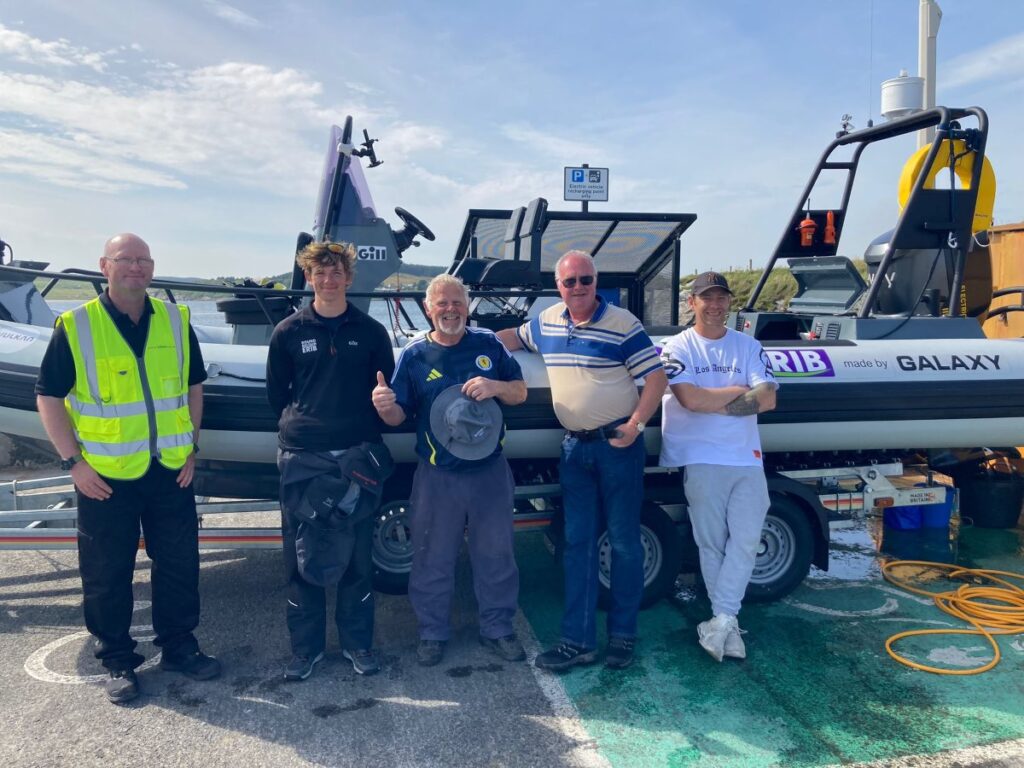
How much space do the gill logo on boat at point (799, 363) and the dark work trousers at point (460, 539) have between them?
5.39ft

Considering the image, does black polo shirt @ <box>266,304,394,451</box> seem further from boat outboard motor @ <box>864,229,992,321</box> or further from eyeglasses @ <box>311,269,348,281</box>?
boat outboard motor @ <box>864,229,992,321</box>

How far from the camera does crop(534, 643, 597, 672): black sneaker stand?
10.9 feet

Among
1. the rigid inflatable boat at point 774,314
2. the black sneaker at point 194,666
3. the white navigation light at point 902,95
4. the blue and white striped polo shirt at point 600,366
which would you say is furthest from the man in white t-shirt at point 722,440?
the white navigation light at point 902,95

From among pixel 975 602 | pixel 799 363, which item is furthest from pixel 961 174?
pixel 975 602

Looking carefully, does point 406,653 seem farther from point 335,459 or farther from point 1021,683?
point 1021,683

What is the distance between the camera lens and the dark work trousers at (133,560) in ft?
10.2

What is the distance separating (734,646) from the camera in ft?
11.2

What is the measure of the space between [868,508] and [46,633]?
172 inches

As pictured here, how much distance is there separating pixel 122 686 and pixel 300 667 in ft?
2.21

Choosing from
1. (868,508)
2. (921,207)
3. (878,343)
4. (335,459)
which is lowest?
(868,508)

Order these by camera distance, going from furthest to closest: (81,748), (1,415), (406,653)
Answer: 1. (1,415)
2. (406,653)
3. (81,748)

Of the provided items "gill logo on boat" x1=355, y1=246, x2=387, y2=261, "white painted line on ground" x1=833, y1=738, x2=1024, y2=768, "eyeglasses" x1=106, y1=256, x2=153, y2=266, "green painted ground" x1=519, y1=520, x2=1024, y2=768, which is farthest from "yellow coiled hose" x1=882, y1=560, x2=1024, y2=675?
"gill logo on boat" x1=355, y1=246, x2=387, y2=261

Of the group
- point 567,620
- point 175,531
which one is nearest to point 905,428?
point 567,620

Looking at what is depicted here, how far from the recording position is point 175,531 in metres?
3.29
